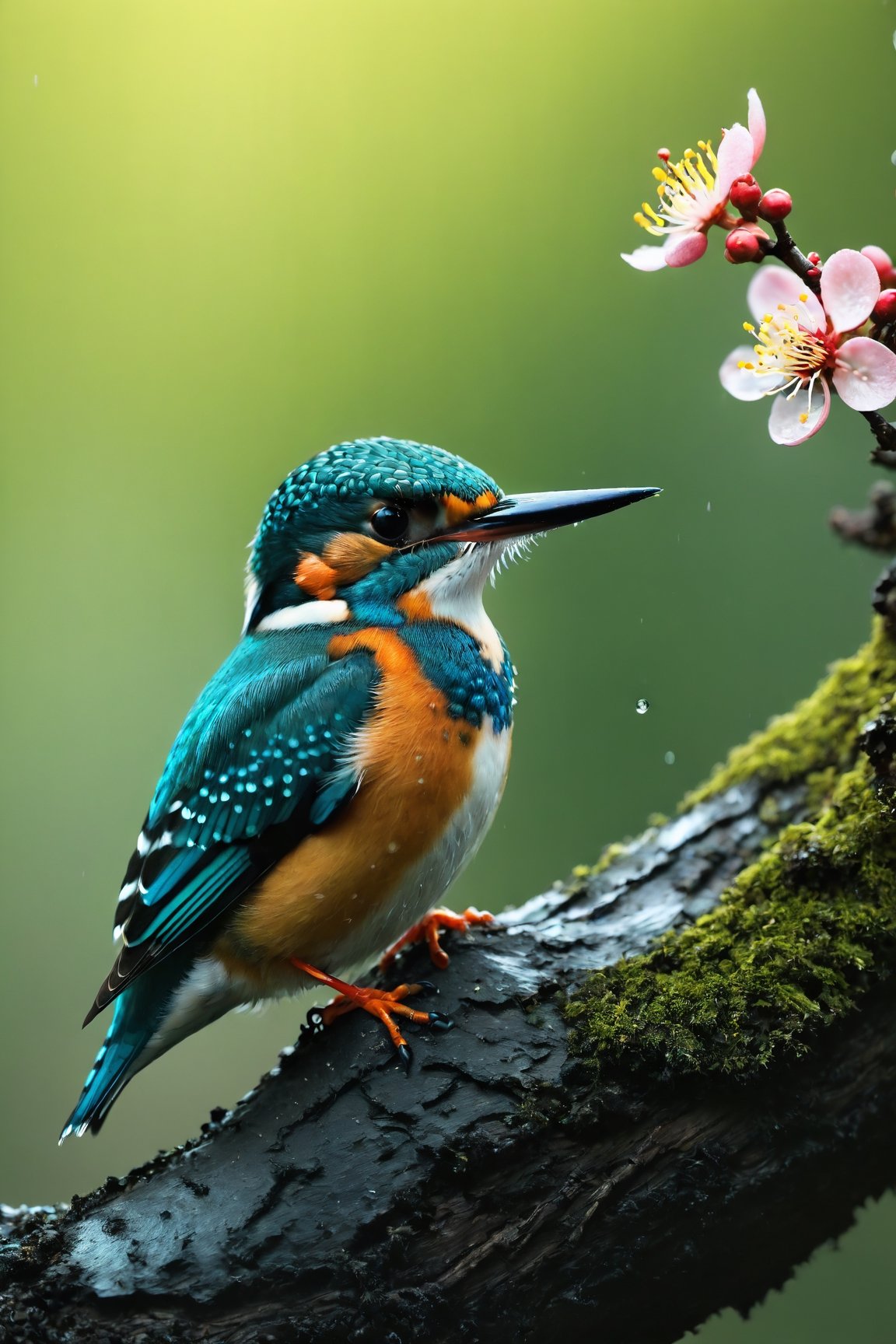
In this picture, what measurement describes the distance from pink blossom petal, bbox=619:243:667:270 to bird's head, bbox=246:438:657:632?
415 mm

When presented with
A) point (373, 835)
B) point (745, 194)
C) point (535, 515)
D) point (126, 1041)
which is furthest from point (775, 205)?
point (126, 1041)

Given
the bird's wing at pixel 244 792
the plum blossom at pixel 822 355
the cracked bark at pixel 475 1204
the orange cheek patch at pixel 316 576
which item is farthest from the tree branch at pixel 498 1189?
the orange cheek patch at pixel 316 576

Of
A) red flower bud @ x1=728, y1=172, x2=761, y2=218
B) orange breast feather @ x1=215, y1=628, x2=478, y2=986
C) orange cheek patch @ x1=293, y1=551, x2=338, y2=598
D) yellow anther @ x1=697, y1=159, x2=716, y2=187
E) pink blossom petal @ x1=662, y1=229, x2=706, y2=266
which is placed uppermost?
orange cheek patch @ x1=293, y1=551, x2=338, y2=598

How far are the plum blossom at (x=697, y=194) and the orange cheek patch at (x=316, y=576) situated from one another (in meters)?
0.73

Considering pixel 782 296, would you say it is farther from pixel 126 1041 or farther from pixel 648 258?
pixel 126 1041

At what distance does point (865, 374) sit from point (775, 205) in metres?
0.23

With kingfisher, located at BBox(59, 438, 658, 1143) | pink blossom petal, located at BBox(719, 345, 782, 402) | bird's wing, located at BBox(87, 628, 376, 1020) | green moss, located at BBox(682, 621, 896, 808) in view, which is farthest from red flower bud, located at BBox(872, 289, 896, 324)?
green moss, located at BBox(682, 621, 896, 808)

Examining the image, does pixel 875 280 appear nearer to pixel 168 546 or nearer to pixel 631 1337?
pixel 631 1337

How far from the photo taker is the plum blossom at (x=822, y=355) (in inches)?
55.1

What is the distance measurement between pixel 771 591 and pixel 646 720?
0.57m

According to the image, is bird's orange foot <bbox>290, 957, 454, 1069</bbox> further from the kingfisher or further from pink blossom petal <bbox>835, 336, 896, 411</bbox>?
pink blossom petal <bbox>835, 336, 896, 411</bbox>

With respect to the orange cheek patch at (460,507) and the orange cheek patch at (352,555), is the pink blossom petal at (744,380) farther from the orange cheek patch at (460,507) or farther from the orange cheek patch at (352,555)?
the orange cheek patch at (352,555)

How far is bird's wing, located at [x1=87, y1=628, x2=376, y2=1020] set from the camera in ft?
6.15

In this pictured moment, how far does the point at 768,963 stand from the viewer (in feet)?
6.05
